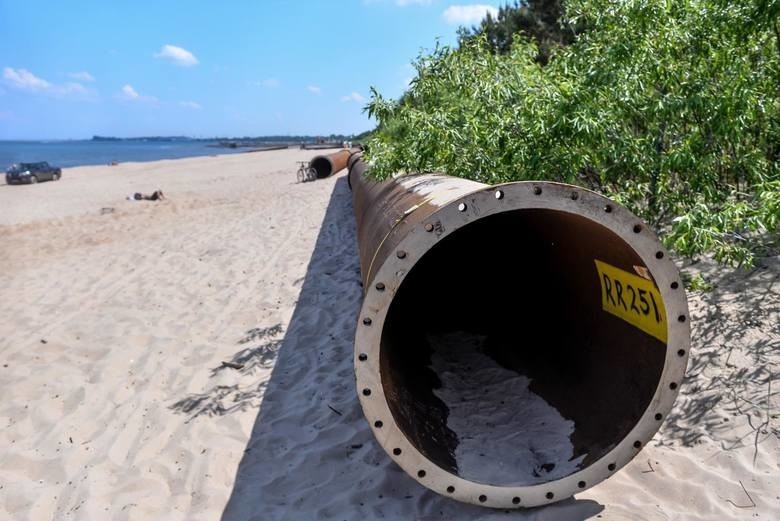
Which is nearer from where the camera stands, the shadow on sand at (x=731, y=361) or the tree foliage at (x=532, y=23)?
the shadow on sand at (x=731, y=361)

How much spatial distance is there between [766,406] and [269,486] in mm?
3083

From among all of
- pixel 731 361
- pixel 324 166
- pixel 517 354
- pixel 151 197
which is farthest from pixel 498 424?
pixel 324 166

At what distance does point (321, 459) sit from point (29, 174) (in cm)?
3444

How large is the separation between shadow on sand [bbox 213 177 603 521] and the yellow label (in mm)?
989

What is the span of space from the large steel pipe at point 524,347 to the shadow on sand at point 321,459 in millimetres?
350

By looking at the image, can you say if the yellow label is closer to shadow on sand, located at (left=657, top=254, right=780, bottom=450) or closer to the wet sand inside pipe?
the wet sand inside pipe

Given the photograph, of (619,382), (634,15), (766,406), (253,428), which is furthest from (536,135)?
(253,428)

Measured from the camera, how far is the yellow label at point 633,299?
9.07 feet

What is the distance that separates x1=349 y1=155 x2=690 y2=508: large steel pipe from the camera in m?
2.53

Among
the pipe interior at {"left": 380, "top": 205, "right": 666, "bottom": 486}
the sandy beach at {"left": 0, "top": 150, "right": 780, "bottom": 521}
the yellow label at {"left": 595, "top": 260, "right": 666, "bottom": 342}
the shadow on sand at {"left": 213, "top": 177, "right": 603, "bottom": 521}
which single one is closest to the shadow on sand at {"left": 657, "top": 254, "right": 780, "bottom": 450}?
the sandy beach at {"left": 0, "top": 150, "right": 780, "bottom": 521}

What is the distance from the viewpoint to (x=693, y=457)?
3.35 meters

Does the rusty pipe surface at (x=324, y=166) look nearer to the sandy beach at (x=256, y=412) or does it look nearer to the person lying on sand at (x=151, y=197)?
the person lying on sand at (x=151, y=197)

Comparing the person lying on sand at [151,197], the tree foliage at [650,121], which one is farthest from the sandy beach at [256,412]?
the person lying on sand at [151,197]

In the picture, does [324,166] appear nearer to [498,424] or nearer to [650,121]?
[650,121]
